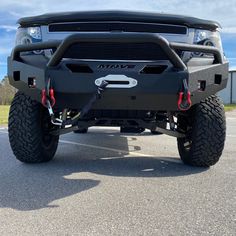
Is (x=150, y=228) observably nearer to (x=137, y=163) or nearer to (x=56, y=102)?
(x=56, y=102)

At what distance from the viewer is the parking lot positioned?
3334mm

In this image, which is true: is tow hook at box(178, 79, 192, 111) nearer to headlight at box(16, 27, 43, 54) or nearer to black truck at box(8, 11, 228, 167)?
black truck at box(8, 11, 228, 167)

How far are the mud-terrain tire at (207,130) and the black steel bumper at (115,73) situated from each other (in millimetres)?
524

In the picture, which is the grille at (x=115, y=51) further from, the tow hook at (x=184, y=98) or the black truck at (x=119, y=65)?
the tow hook at (x=184, y=98)

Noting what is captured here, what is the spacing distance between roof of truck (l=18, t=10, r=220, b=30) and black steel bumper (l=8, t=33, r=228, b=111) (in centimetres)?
33

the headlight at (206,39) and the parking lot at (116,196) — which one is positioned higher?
the headlight at (206,39)

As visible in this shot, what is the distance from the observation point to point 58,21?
481 centimetres

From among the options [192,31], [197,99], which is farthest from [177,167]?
[192,31]

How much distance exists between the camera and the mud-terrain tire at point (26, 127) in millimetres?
5234

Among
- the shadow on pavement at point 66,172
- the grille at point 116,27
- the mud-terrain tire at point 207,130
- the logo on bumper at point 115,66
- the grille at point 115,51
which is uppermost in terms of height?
the grille at point 116,27

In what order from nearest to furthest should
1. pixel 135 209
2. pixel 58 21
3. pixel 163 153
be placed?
pixel 135 209
pixel 58 21
pixel 163 153

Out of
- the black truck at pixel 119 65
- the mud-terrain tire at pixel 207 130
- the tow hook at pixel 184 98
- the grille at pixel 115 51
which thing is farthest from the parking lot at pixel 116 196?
the grille at pixel 115 51

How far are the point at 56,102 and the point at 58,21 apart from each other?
0.82 meters

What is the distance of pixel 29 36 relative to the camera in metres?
4.91
